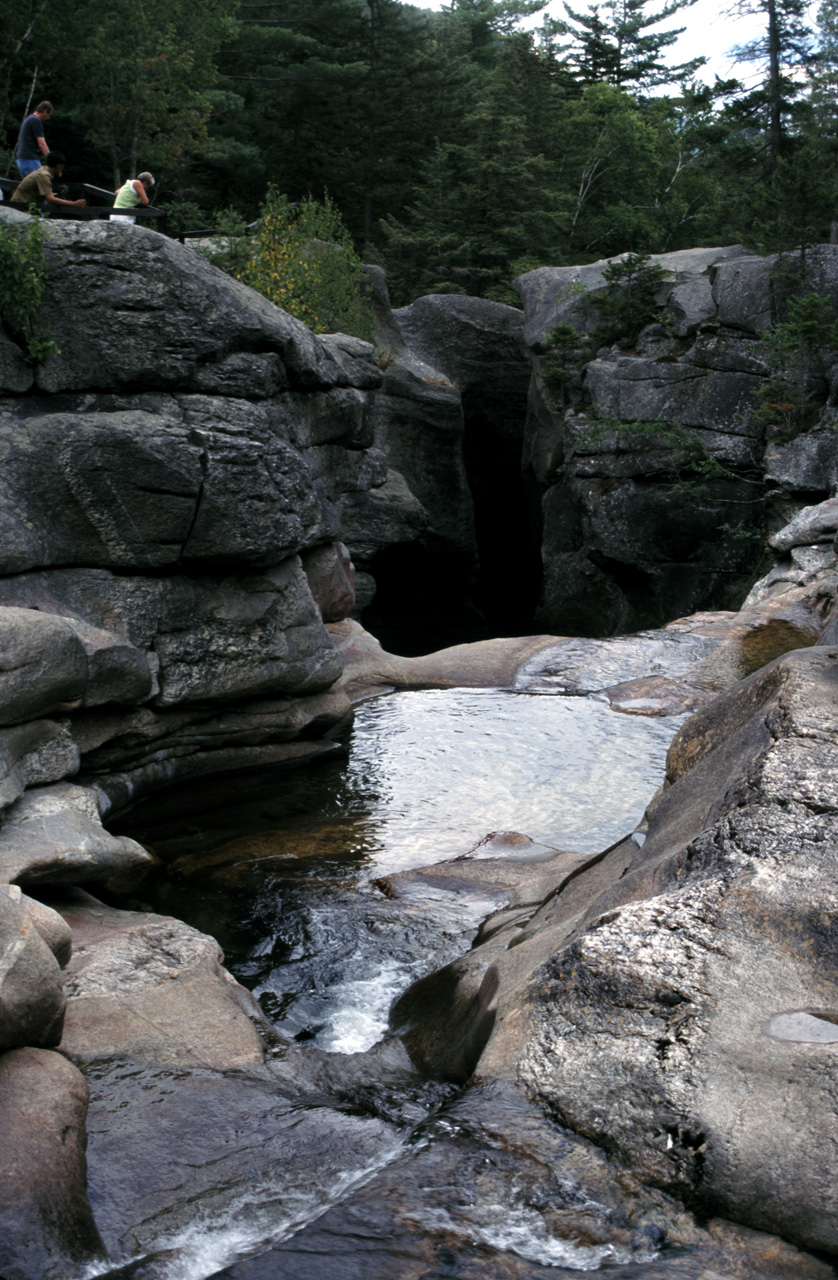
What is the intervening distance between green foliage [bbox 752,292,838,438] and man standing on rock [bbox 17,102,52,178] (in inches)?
587

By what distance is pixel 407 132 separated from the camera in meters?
35.1

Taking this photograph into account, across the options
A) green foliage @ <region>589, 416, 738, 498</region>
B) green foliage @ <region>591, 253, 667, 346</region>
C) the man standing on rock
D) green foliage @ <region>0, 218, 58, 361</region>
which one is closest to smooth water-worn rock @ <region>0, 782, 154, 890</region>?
green foliage @ <region>0, 218, 58, 361</region>

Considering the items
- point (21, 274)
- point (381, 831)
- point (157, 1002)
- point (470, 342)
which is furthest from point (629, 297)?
point (157, 1002)

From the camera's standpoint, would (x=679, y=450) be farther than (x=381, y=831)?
Yes

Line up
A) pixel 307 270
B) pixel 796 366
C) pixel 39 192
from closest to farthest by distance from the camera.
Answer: pixel 39 192 < pixel 307 270 < pixel 796 366

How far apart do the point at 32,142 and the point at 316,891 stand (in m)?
10.5

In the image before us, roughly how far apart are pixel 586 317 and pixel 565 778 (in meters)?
19.4

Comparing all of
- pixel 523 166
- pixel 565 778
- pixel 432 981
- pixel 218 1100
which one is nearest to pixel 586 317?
pixel 523 166

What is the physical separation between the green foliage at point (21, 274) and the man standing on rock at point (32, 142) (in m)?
3.61

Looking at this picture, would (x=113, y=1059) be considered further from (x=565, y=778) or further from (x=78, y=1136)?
(x=565, y=778)

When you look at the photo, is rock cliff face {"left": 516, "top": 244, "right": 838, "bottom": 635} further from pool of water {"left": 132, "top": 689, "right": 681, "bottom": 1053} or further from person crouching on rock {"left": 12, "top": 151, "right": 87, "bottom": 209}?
person crouching on rock {"left": 12, "top": 151, "right": 87, "bottom": 209}

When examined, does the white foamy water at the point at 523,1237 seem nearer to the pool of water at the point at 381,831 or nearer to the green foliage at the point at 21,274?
the pool of water at the point at 381,831

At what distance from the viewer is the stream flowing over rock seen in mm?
3525

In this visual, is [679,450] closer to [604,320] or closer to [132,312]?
[604,320]
